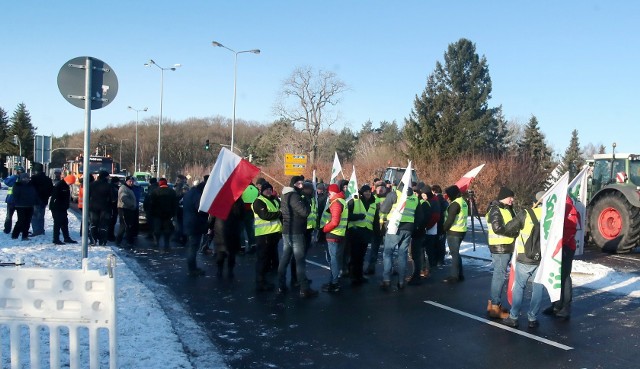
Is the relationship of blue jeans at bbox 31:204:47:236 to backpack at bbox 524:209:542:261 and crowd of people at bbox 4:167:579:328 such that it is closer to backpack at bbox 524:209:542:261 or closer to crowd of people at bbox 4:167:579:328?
crowd of people at bbox 4:167:579:328

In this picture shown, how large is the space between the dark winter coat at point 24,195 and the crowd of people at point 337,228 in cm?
2

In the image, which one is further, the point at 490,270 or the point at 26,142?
→ the point at 26,142

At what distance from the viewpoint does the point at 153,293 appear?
29.3ft

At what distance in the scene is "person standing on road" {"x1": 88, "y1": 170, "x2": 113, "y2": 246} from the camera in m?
13.6

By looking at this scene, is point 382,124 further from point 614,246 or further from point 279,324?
point 279,324

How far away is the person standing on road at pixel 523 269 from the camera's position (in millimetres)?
7551

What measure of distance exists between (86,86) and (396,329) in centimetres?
515

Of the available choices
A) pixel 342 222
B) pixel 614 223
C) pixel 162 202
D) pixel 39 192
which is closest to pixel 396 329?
pixel 342 222

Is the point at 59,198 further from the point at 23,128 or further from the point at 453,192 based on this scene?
the point at 23,128

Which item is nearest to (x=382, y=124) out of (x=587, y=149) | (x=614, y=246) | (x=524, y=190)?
(x=587, y=149)

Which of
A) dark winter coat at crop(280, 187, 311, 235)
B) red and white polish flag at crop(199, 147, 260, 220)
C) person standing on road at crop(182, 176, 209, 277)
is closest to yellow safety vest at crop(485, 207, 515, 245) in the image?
dark winter coat at crop(280, 187, 311, 235)

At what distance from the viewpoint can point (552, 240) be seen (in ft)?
24.6

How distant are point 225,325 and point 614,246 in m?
11.7

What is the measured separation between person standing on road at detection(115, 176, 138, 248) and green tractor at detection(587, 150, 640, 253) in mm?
12213
